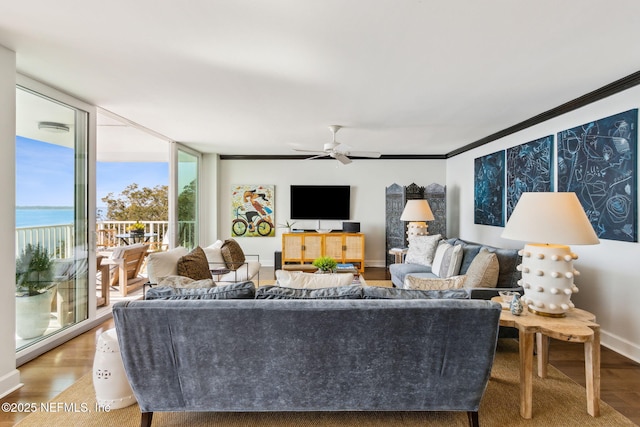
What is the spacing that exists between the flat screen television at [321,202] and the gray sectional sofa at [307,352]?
4901 mm

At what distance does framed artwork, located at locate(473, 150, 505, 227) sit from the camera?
474cm

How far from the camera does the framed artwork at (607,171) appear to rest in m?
2.77

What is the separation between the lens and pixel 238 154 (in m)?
6.68

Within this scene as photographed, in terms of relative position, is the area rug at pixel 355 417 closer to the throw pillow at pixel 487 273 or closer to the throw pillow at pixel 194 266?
the throw pillow at pixel 487 273

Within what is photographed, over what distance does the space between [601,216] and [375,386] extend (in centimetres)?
280

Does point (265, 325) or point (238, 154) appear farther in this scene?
point (238, 154)

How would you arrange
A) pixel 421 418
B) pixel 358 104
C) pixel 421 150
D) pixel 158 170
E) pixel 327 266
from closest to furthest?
pixel 421 418 → pixel 358 104 → pixel 327 266 → pixel 421 150 → pixel 158 170

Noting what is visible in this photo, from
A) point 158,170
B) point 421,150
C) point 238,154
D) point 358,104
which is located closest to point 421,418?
point 358,104

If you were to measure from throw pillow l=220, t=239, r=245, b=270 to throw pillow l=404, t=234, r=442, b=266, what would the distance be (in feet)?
8.07

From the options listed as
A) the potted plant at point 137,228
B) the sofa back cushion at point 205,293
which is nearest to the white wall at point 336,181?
the potted plant at point 137,228

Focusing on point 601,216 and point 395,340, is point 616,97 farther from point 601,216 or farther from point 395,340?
point 395,340

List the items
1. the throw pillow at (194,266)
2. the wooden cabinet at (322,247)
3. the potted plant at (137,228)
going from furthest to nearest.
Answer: the potted plant at (137,228) < the wooden cabinet at (322,247) < the throw pillow at (194,266)

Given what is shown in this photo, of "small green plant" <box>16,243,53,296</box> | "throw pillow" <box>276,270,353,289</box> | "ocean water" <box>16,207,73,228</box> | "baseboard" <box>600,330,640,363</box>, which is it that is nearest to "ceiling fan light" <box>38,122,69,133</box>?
"ocean water" <box>16,207,73,228</box>

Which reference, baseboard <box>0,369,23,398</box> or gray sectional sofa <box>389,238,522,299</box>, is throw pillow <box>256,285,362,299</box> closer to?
gray sectional sofa <box>389,238,522,299</box>
